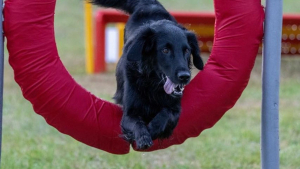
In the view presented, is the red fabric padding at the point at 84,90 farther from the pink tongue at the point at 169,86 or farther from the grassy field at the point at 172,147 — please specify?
the grassy field at the point at 172,147

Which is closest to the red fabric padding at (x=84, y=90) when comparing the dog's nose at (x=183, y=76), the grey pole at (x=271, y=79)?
the grey pole at (x=271, y=79)

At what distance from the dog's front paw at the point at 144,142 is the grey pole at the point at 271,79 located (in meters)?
1.02

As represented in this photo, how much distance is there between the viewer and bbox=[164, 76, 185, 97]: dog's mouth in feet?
14.2

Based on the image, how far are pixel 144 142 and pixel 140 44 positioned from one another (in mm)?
641

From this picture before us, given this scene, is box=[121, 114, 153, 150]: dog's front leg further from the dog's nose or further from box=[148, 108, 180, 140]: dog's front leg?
the dog's nose

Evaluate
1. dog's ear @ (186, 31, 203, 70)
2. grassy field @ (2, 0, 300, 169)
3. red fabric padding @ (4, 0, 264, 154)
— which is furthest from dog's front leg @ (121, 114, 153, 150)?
grassy field @ (2, 0, 300, 169)

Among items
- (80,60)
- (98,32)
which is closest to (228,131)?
(98,32)

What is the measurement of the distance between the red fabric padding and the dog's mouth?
1.55 feet

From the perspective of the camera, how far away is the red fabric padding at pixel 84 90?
4.59 m

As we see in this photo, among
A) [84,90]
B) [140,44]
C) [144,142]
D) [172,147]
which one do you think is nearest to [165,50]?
[140,44]

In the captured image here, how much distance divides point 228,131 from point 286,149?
104 centimetres

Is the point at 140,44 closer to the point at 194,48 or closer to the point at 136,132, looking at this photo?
the point at 194,48

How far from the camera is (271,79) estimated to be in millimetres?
4852

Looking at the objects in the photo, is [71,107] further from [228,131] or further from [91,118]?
[228,131]
